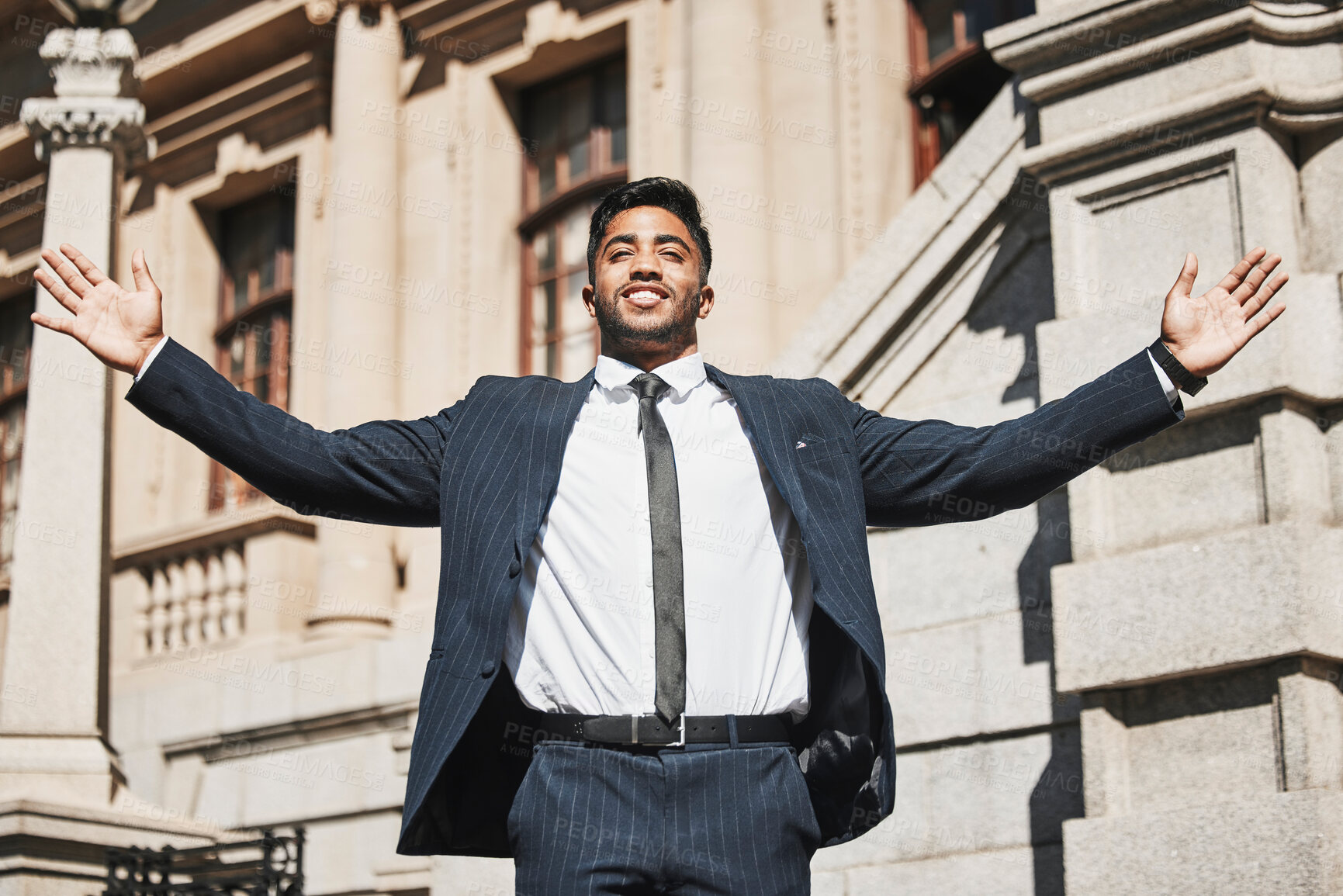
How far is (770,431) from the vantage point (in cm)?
346

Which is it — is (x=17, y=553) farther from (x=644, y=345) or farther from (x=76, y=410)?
(x=644, y=345)

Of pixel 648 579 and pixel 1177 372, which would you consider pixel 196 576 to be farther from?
pixel 1177 372

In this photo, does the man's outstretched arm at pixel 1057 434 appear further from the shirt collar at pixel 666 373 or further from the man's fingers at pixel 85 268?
the man's fingers at pixel 85 268

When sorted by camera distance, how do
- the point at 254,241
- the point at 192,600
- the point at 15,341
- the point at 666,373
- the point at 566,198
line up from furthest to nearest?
the point at 15,341, the point at 254,241, the point at 566,198, the point at 192,600, the point at 666,373

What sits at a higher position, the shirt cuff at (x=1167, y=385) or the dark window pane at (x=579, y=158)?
the dark window pane at (x=579, y=158)

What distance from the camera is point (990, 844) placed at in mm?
6137

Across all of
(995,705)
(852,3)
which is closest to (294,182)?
(852,3)

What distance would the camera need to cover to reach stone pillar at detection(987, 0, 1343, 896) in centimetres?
521

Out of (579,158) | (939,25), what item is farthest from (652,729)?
(579,158)

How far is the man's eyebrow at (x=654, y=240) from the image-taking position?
359cm

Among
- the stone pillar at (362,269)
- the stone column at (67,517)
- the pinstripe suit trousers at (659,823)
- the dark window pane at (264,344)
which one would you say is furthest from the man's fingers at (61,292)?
the dark window pane at (264,344)

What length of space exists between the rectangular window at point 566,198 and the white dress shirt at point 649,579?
10.1m

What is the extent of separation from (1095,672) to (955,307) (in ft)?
6.28

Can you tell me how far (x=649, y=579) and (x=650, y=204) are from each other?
2.94ft
